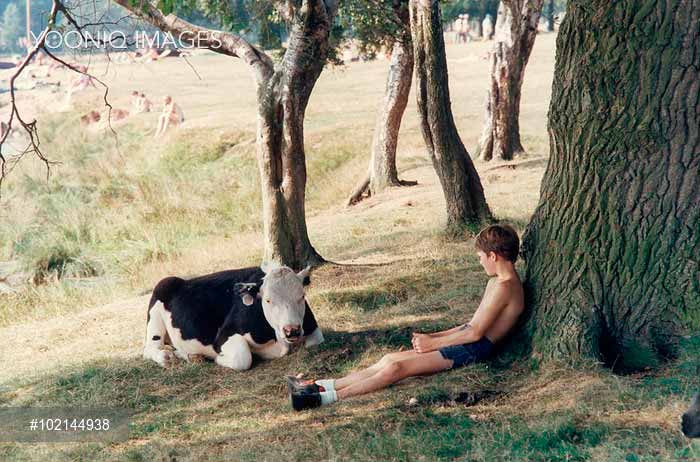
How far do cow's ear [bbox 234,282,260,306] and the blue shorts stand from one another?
194cm

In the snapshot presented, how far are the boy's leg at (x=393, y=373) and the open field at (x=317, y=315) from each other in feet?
0.34

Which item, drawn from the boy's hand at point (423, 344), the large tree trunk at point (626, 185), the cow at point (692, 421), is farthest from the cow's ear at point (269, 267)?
the cow at point (692, 421)

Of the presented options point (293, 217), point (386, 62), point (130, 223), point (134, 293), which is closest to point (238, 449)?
point (293, 217)

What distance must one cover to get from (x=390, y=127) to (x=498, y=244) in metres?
11.3

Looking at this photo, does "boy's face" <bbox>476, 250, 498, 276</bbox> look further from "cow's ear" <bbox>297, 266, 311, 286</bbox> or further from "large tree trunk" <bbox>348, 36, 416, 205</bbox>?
"large tree trunk" <bbox>348, 36, 416, 205</bbox>

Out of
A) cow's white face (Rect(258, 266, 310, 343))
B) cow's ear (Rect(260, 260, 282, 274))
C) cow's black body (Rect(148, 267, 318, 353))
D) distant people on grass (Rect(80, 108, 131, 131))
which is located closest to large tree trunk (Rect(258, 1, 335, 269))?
cow's black body (Rect(148, 267, 318, 353))

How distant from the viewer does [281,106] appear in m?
10.7

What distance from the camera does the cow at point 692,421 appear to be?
15.8 feet

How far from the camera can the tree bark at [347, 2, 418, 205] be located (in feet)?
57.2

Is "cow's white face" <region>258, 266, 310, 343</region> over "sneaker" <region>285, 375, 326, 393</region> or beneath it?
over

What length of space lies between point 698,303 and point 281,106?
6.00 meters

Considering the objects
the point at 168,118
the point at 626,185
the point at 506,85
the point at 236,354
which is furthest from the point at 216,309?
the point at 168,118

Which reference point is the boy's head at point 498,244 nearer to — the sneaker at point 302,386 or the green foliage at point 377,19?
the sneaker at point 302,386

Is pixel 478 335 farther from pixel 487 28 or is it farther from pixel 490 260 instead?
pixel 487 28
